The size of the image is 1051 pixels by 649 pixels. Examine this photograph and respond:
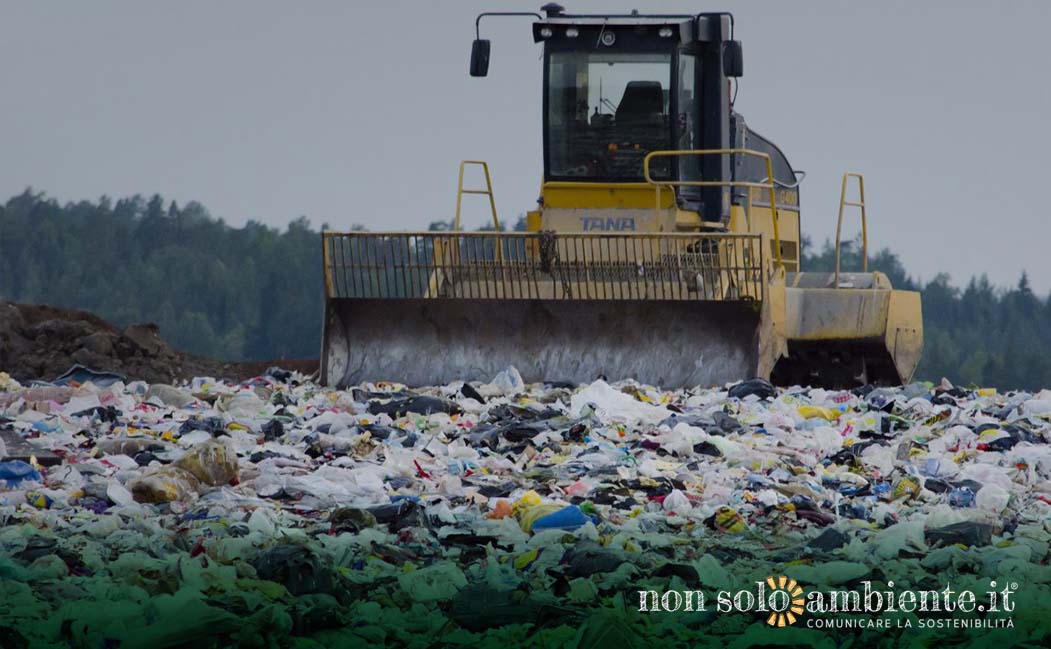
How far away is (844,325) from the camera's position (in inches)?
482

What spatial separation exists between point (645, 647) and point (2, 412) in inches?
241

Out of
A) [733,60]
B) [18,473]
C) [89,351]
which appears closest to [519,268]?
[733,60]

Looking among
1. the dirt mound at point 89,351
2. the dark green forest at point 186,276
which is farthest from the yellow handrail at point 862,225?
the dark green forest at point 186,276

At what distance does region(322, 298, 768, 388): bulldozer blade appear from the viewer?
11.0m

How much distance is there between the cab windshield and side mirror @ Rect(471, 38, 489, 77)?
70 centimetres

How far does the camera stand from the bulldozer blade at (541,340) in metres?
11.0

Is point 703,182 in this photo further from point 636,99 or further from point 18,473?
point 18,473

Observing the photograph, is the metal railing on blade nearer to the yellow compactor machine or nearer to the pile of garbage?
the yellow compactor machine

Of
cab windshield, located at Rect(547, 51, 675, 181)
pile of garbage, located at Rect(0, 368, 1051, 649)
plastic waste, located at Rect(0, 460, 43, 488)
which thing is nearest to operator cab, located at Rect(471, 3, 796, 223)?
cab windshield, located at Rect(547, 51, 675, 181)

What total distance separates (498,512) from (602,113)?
6.32 m

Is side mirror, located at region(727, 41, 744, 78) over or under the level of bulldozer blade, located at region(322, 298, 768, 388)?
over

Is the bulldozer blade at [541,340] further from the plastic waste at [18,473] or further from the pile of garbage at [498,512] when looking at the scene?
the plastic waste at [18,473]

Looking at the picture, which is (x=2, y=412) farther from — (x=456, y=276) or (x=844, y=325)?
(x=844, y=325)

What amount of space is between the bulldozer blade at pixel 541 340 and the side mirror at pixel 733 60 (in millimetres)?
1587
